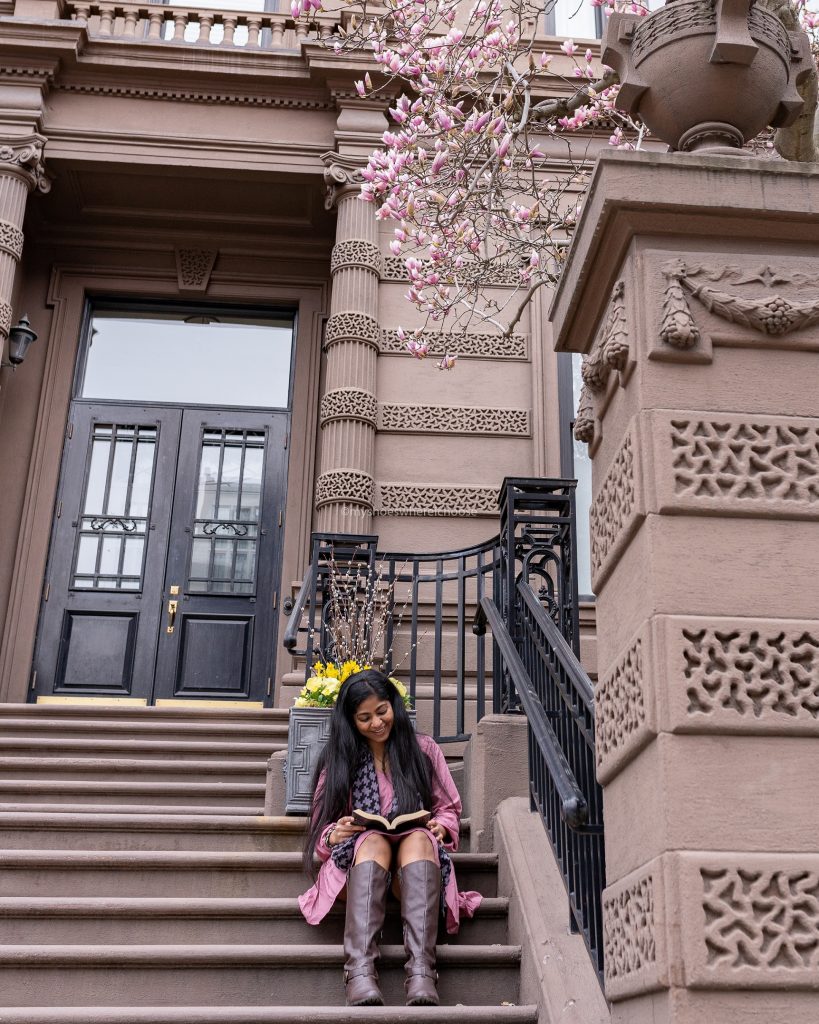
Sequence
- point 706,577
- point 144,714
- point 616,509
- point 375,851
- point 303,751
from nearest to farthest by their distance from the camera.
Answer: point 706,577 → point 616,509 → point 375,851 → point 303,751 → point 144,714

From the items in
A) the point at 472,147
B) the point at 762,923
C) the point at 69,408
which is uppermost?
the point at 472,147

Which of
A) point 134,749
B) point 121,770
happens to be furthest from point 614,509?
point 134,749

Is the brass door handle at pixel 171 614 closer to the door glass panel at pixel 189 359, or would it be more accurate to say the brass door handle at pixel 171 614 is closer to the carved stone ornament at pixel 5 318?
the door glass panel at pixel 189 359

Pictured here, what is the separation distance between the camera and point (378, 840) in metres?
4.58

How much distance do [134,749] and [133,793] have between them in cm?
88

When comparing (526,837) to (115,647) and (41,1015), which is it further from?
(115,647)

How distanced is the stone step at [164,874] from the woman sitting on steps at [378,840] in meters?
0.25

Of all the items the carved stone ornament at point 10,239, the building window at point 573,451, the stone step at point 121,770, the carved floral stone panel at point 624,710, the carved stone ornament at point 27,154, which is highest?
the carved stone ornament at point 27,154

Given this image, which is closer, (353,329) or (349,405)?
(349,405)

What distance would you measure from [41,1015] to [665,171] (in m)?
3.26

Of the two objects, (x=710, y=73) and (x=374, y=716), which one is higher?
(x=710, y=73)

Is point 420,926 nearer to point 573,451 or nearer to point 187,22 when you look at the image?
point 573,451

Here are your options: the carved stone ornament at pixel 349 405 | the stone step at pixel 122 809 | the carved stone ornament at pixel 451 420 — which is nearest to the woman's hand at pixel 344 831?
the stone step at pixel 122 809

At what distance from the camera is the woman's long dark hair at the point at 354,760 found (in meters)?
4.83
